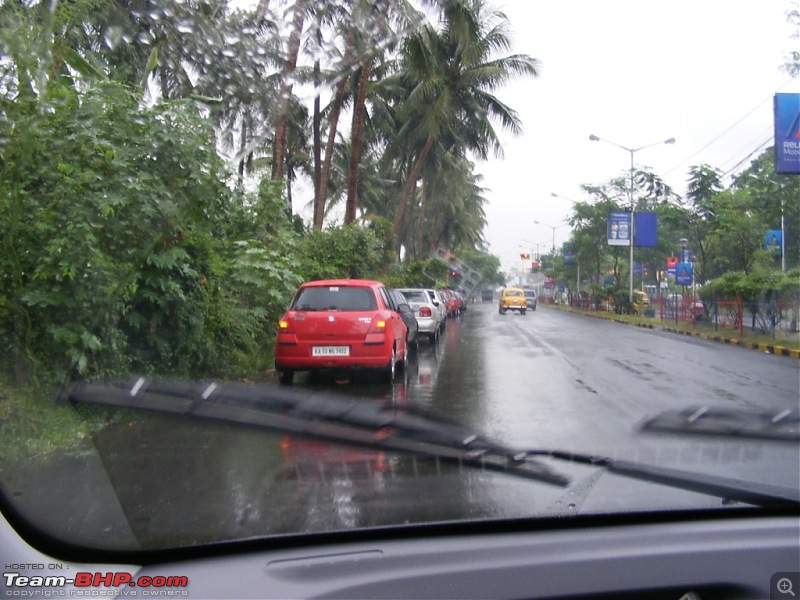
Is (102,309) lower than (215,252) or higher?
lower

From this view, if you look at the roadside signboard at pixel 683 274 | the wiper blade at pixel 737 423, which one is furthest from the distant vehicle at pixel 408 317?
the roadside signboard at pixel 683 274

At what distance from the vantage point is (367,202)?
43.2m

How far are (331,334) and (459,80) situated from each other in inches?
822

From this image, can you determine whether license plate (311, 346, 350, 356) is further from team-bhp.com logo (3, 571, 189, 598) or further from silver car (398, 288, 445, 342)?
silver car (398, 288, 445, 342)

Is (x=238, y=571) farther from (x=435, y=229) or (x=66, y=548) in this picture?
(x=435, y=229)

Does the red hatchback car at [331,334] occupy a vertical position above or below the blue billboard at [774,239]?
below

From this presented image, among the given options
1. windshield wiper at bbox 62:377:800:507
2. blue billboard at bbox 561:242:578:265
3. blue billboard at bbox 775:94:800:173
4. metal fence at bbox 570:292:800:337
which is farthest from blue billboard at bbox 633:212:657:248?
windshield wiper at bbox 62:377:800:507

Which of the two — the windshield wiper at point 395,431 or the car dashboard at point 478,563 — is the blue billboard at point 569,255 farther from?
the car dashboard at point 478,563

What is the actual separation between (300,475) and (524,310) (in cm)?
4102

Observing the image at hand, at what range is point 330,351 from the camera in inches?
399

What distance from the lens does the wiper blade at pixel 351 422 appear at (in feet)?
12.3

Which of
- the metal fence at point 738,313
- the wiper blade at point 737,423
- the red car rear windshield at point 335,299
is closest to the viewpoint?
the wiper blade at point 737,423

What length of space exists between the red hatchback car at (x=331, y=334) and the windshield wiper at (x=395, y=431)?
5.16 m

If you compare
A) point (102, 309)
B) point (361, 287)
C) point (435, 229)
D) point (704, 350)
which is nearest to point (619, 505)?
point (102, 309)
